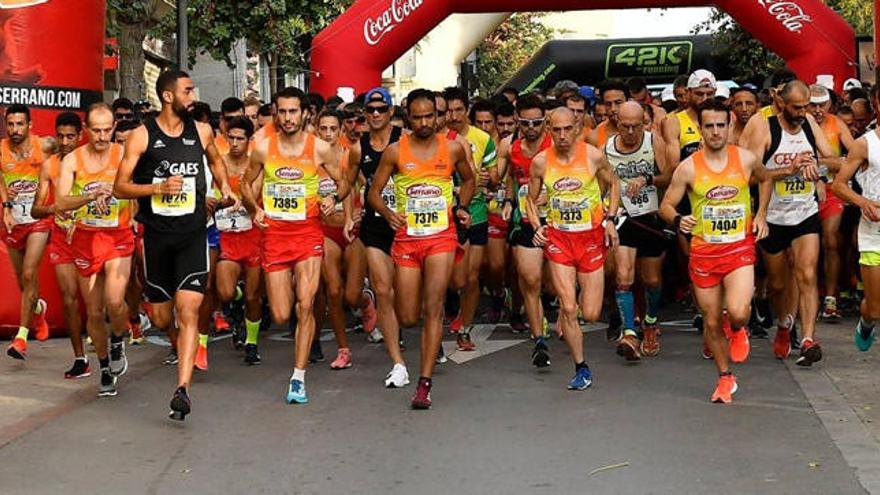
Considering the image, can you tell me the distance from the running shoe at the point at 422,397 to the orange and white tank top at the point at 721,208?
1849mm

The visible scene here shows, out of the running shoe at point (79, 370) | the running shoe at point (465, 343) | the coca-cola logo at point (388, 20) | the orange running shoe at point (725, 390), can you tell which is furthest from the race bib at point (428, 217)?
the coca-cola logo at point (388, 20)

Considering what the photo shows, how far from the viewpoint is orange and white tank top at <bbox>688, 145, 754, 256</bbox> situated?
31.8 feet

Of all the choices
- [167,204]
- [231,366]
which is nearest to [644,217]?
[231,366]

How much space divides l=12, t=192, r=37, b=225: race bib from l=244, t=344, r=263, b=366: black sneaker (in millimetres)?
1944

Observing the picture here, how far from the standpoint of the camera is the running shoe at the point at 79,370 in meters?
11.0

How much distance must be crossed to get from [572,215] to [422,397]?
1.81 m

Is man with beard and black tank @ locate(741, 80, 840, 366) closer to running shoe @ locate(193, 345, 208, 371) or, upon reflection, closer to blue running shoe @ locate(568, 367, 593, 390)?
blue running shoe @ locate(568, 367, 593, 390)

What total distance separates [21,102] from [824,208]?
6.68 meters

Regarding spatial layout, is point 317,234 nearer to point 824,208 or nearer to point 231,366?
point 231,366

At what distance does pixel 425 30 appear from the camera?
1962cm

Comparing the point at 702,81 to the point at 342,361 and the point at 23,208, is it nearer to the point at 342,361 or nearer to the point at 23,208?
the point at 342,361

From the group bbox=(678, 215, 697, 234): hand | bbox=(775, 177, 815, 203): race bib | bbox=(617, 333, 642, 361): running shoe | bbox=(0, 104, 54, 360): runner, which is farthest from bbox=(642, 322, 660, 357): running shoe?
bbox=(0, 104, 54, 360): runner

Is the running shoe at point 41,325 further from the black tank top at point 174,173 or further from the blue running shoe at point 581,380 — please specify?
the blue running shoe at point 581,380

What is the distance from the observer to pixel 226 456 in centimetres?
803
